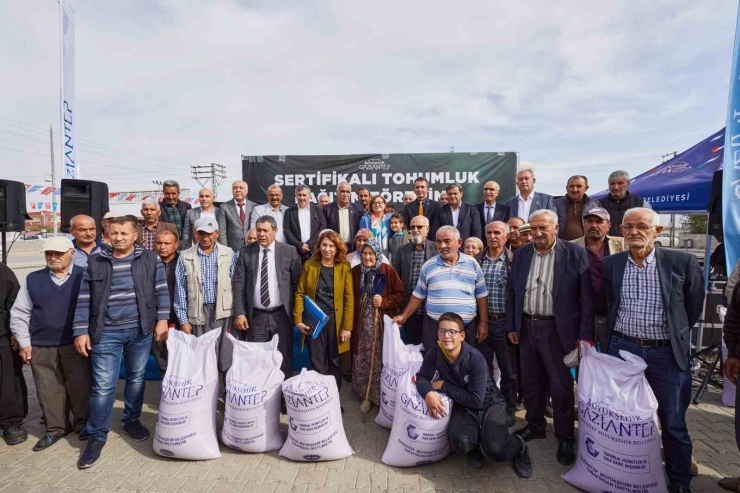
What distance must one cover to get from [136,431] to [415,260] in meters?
2.81

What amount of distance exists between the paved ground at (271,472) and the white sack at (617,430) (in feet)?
0.84

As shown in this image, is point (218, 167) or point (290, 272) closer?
point (290, 272)

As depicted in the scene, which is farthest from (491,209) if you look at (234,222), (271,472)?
(271,472)

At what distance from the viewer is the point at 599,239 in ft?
10.3

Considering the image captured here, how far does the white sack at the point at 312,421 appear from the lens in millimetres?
2604

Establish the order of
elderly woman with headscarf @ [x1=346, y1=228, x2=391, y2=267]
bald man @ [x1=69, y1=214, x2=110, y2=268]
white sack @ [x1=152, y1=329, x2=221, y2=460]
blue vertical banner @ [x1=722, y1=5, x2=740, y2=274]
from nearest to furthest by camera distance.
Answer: white sack @ [x1=152, y1=329, x2=221, y2=460] < bald man @ [x1=69, y1=214, x2=110, y2=268] < elderly woman with headscarf @ [x1=346, y1=228, x2=391, y2=267] < blue vertical banner @ [x1=722, y1=5, x2=740, y2=274]

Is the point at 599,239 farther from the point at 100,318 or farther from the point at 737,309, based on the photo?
the point at 100,318

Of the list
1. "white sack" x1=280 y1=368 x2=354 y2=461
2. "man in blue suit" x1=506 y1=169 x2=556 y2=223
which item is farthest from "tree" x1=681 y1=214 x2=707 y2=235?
"white sack" x1=280 y1=368 x2=354 y2=461

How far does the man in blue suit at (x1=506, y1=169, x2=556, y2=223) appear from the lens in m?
4.56

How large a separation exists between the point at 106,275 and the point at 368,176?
16.9ft

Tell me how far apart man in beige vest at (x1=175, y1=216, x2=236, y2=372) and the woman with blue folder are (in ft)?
2.10

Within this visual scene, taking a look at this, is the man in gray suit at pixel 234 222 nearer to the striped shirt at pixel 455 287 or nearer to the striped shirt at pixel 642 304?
the striped shirt at pixel 455 287

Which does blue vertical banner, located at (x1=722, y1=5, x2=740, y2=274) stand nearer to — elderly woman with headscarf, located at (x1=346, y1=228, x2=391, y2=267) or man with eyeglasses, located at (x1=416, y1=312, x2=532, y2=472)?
man with eyeglasses, located at (x1=416, y1=312, x2=532, y2=472)

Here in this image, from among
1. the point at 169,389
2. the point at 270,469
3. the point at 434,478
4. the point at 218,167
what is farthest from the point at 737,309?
the point at 218,167
